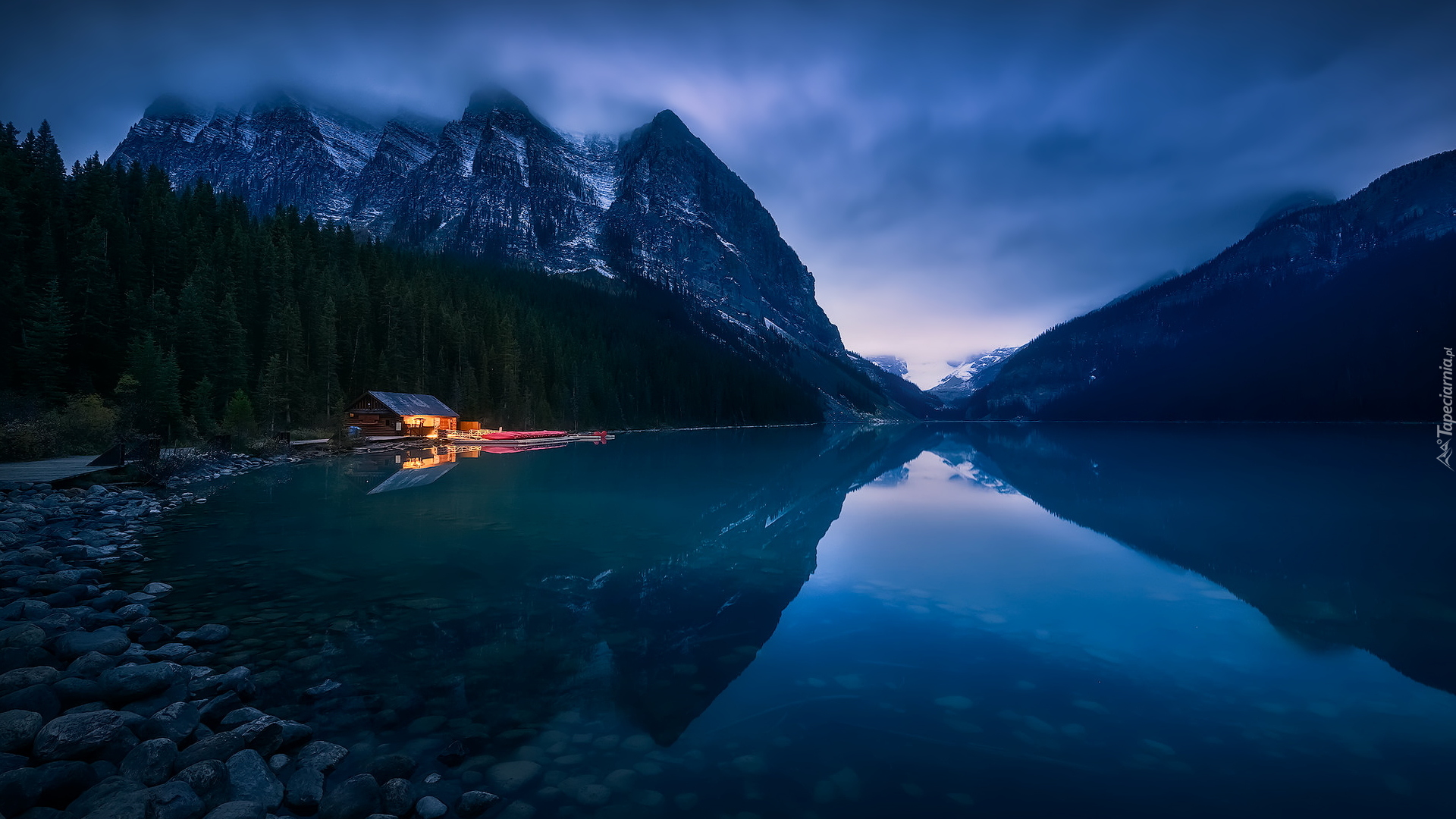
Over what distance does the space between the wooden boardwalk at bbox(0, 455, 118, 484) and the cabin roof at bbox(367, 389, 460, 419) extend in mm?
32677

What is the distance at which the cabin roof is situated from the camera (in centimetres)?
6188

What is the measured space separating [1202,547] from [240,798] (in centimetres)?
2478

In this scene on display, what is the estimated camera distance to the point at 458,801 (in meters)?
5.91

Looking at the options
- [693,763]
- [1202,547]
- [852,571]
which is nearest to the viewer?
[693,763]

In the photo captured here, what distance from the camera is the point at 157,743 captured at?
5855 millimetres

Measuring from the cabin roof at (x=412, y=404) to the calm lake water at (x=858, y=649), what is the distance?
39.8 metres

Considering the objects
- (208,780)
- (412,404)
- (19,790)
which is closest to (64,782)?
(19,790)

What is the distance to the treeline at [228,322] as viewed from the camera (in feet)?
132

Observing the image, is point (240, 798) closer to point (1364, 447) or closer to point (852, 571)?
point (852, 571)

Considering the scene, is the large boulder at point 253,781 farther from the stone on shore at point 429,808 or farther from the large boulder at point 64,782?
the stone on shore at point 429,808

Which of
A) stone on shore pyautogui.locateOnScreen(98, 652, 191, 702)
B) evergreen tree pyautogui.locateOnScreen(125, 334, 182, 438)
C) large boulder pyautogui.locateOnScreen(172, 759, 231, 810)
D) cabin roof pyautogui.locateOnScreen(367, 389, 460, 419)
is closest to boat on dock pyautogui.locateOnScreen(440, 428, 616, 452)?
cabin roof pyautogui.locateOnScreen(367, 389, 460, 419)

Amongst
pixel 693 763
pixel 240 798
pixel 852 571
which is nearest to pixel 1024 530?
pixel 852 571

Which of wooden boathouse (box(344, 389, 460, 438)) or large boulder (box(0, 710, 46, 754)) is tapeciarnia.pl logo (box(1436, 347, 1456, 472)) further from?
wooden boathouse (box(344, 389, 460, 438))

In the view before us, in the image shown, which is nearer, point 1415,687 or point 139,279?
point 1415,687
